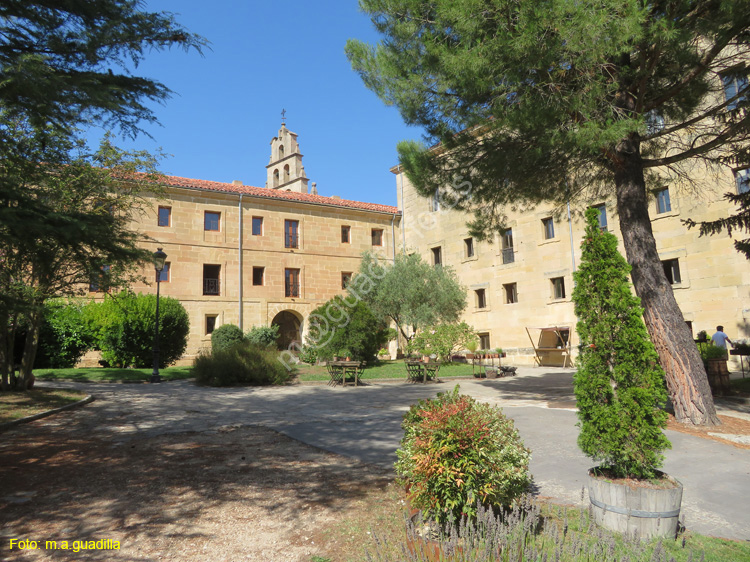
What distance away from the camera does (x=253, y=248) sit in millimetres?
26891

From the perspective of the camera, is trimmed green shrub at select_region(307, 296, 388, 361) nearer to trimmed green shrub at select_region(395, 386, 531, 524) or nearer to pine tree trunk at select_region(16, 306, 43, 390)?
pine tree trunk at select_region(16, 306, 43, 390)

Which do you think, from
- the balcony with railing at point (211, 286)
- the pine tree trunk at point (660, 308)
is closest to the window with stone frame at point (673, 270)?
the pine tree trunk at point (660, 308)

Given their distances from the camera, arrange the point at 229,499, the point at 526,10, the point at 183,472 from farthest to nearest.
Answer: the point at 526,10 < the point at 183,472 < the point at 229,499

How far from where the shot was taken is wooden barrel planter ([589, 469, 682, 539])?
3348 mm

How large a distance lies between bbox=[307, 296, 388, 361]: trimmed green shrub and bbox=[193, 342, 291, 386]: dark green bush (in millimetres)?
4490

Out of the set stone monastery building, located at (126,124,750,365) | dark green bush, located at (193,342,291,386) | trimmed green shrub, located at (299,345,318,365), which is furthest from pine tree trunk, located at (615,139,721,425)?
trimmed green shrub, located at (299,345,318,365)

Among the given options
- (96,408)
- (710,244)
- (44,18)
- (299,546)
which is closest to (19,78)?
(44,18)

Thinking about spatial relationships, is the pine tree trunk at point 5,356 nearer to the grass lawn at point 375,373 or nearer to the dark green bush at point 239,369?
the dark green bush at point 239,369

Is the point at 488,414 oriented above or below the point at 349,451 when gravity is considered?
above

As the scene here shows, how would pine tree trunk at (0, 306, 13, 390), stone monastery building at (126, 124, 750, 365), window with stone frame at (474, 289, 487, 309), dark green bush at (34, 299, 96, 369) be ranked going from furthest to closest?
window with stone frame at (474, 289, 487, 309)
dark green bush at (34, 299, 96, 369)
stone monastery building at (126, 124, 750, 365)
pine tree trunk at (0, 306, 13, 390)

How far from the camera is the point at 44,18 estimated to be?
5289mm

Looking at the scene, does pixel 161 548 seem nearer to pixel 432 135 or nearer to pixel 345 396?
pixel 432 135

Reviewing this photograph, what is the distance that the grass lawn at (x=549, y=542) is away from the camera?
2.53 meters

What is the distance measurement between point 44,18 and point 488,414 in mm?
6022
